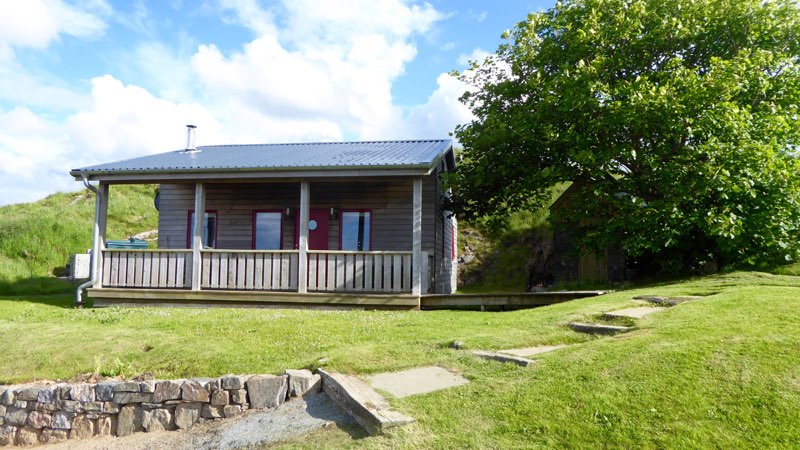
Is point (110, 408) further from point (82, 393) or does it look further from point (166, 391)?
point (166, 391)

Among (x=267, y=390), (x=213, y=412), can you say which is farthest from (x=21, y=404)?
(x=267, y=390)

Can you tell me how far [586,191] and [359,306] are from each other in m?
5.91

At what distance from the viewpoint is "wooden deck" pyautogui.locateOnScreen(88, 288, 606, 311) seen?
1080cm

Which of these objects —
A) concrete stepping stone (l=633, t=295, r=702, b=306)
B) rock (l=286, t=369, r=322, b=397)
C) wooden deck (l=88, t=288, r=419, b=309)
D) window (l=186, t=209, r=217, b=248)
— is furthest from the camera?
window (l=186, t=209, r=217, b=248)

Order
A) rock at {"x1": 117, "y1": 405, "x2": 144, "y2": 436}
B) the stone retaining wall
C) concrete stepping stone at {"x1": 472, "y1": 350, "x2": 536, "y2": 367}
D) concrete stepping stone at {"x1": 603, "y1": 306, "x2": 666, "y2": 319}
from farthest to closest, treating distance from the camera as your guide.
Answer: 1. concrete stepping stone at {"x1": 603, "y1": 306, "x2": 666, "y2": 319}
2. rock at {"x1": 117, "y1": 405, "x2": 144, "y2": 436}
3. the stone retaining wall
4. concrete stepping stone at {"x1": 472, "y1": 350, "x2": 536, "y2": 367}

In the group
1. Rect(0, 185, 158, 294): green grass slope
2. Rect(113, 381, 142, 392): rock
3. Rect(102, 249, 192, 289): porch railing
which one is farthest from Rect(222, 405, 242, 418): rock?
Rect(0, 185, 158, 294): green grass slope

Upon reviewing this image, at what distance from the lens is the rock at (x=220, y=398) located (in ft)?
18.3

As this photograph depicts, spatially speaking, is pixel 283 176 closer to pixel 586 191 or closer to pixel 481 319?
pixel 481 319

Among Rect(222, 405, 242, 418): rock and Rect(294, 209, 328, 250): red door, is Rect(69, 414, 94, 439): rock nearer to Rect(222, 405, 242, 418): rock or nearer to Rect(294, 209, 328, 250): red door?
Rect(222, 405, 242, 418): rock

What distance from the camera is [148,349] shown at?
741 centimetres

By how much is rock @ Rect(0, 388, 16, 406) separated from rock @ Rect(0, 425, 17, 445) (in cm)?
29

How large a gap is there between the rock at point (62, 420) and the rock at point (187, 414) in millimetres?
1429

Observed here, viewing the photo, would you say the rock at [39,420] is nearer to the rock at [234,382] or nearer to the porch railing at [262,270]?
the rock at [234,382]

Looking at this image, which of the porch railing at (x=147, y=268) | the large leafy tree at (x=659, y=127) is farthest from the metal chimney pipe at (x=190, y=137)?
the large leafy tree at (x=659, y=127)
